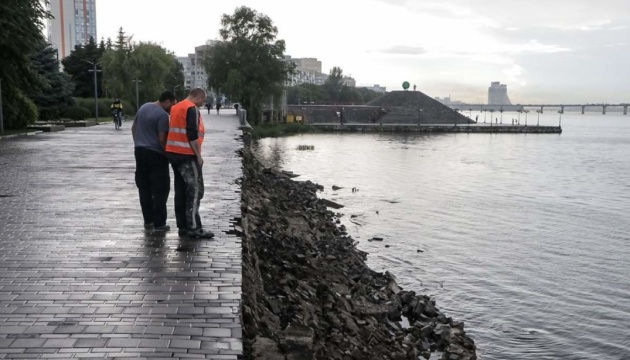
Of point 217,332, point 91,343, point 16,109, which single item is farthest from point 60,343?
point 16,109

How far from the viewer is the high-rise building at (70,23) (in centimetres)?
13575

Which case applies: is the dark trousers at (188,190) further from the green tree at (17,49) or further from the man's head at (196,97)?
the green tree at (17,49)

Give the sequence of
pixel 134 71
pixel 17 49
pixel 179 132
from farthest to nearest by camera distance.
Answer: pixel 134 71, pixel 17 49, pixel 179 132

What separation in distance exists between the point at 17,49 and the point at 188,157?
20.9 m

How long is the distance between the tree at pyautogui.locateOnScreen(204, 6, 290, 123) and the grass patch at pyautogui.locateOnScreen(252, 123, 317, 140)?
9.18 ft

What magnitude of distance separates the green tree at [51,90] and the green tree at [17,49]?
8.99m

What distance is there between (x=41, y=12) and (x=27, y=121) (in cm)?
753

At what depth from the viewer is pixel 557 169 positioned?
38.8m

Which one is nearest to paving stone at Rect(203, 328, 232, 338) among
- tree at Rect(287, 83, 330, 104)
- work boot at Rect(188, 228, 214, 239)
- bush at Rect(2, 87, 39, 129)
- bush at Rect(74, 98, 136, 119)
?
work boot at Rect(188, 228, 214, 239)

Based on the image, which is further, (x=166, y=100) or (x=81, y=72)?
(x=81, y=72)

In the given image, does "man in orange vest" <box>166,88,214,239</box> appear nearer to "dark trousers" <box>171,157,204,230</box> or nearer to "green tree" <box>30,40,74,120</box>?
"dark trousers" <box>171,157,204,230</box>

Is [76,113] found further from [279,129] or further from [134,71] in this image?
[279,129]

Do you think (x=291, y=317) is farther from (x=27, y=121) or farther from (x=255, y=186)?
(x=27, y=121)

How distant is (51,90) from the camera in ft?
133
